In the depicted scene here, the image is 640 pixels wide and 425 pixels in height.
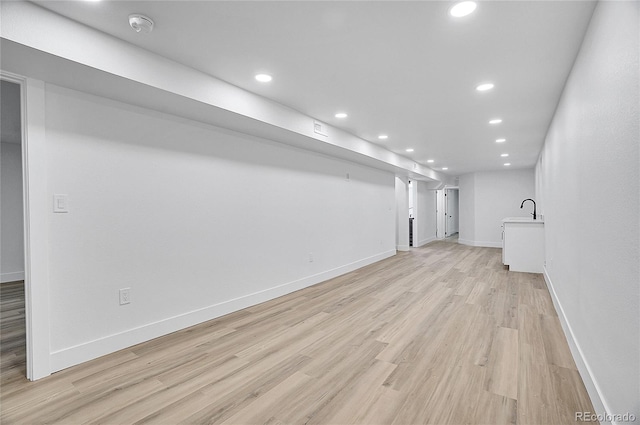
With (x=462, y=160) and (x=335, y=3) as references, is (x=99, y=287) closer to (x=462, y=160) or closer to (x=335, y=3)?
(x=335, y=3)

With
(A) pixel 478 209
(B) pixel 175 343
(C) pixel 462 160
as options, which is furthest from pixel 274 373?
(A) pixel 478 209

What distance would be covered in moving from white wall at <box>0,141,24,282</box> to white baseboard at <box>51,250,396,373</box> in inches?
174

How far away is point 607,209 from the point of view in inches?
62.4

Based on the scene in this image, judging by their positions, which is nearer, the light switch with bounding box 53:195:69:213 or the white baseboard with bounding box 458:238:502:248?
the light switch with bounding box 53:195:69:213

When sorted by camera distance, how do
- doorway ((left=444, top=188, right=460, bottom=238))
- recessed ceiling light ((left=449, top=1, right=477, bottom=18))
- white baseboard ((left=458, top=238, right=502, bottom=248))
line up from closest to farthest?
recessed ceiling light ((left=449, top=1, right=477, bottom=18)) → white baseboard ((left=458, top=238, right=502, bottom=248)) → doorway ((left=444, top=188, right=460, bottom=238))

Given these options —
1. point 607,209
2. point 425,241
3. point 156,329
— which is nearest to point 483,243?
point 425,241

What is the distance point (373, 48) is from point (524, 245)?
510 cm

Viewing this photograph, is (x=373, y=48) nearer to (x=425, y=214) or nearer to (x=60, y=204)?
(x=60, y=204)

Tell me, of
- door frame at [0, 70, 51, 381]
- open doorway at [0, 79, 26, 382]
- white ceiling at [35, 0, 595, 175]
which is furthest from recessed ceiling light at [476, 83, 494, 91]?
open doorway at [0, 79, 26, 382]

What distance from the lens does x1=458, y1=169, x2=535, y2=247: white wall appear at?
31.2 feet

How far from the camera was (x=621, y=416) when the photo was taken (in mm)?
1382

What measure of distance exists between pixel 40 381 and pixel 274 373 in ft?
5.35

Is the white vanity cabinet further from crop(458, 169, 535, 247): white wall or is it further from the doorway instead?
the doorway

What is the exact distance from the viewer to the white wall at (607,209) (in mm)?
1269
